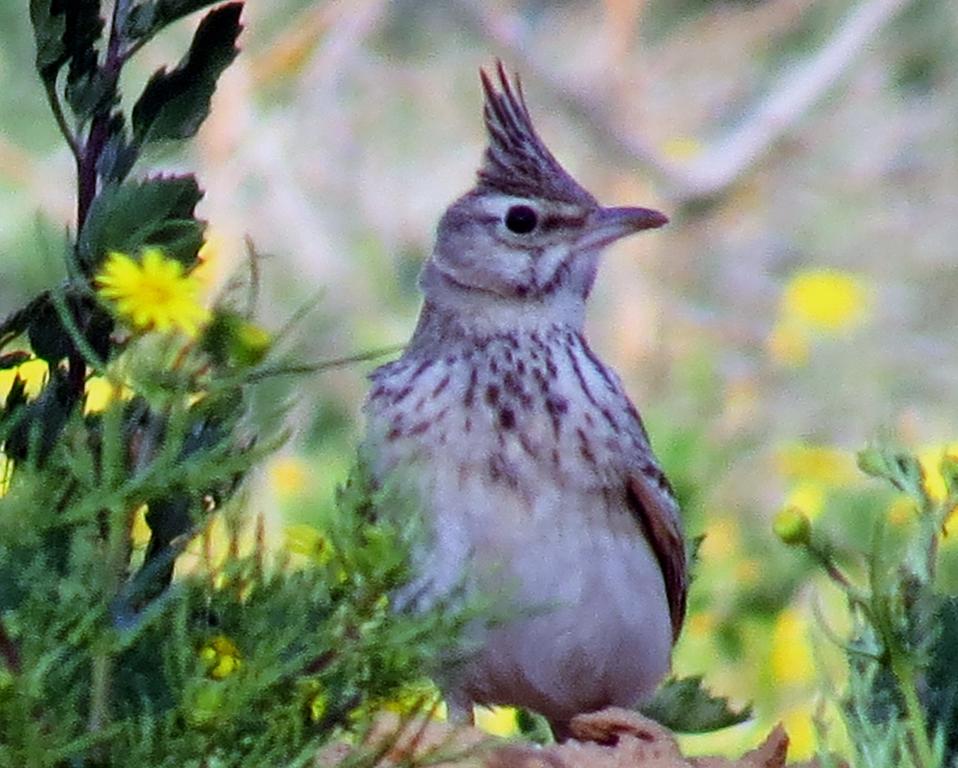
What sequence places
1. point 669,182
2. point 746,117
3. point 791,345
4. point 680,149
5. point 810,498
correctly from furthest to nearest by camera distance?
point 746,117, point 680,149, point 669,182, point 791,345, point 810,498

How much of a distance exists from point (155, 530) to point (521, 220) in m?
1.50

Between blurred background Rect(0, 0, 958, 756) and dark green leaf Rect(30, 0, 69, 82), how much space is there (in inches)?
118

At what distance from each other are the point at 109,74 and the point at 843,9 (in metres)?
6.62

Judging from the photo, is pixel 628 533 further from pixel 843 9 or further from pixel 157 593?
pixel 843 9

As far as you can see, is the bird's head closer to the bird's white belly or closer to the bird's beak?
the bird's beak

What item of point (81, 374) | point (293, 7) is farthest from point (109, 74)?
point (293, 7)

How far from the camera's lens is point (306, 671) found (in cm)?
138

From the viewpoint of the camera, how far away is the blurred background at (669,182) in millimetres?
5848

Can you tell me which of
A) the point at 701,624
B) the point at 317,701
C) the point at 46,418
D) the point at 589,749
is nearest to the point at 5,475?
the point at 46,418

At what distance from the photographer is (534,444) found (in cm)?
263

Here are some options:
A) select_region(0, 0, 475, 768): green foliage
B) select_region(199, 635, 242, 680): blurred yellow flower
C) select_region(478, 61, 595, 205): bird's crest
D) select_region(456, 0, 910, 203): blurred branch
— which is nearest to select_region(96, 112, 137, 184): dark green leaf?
select_region(0, 0, 475, 768): green foliage

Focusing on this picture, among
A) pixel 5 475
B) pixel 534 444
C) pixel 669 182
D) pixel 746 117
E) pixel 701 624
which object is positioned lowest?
pixel 701 624

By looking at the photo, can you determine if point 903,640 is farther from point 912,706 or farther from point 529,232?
point 529,232

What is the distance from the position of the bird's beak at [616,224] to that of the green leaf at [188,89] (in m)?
1.30
